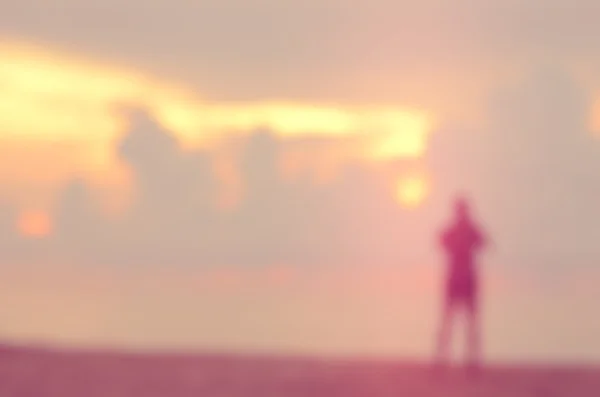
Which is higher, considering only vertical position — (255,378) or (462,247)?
(462,247)

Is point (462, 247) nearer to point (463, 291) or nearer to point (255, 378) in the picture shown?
point (463, 291)

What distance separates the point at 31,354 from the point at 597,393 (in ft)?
24.9

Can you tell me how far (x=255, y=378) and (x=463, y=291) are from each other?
9.43 feet

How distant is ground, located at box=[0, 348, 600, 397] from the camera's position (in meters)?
12.4

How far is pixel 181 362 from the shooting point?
1393 cm

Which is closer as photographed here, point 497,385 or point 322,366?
point 497,385

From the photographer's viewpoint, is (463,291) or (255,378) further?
(255,378)

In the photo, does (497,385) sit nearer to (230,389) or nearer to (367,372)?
(367,372)

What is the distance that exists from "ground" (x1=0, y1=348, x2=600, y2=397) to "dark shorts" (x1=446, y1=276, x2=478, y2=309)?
1.05 m

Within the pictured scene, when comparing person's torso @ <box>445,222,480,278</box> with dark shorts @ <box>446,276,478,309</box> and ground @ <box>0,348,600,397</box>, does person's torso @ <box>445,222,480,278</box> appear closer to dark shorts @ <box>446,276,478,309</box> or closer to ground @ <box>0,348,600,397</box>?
dark shorts @ <box>446,276,478,309</box>

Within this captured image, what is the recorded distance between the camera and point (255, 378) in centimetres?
1301

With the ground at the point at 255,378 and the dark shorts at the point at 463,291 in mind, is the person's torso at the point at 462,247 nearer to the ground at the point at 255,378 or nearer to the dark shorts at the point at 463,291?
the dark shorts at the point at 463,291

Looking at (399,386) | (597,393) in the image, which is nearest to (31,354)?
(399,386)

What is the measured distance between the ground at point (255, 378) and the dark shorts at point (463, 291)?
41.4 inches
